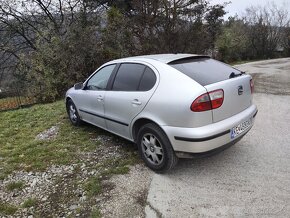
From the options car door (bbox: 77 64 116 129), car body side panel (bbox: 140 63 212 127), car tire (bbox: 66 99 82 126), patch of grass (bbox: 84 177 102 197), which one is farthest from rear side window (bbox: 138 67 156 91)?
car tire (bbox: 66 99 82 126)

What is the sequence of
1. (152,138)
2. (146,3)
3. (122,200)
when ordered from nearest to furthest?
(122,200) → (152,138) → (146,3)

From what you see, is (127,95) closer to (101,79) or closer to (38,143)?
(101,79)

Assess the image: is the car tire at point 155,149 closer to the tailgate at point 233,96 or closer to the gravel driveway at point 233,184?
the gravel driveway at point 233,184

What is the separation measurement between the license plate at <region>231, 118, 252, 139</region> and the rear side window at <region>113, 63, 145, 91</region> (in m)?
1.40

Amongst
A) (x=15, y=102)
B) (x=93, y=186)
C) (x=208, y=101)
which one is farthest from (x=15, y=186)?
(x=15, y=102)

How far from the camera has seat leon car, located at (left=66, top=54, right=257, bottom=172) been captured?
303 cm

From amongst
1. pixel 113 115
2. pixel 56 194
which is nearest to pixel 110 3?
pixel 113 115

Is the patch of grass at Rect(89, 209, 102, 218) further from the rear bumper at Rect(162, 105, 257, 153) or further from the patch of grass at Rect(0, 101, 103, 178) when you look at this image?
the patch of grass at Rect(0, 101, 103, 178)

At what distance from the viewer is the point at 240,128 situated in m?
3.41

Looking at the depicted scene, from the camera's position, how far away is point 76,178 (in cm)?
359

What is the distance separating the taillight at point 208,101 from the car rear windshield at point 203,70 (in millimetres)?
178

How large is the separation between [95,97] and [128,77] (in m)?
0.90

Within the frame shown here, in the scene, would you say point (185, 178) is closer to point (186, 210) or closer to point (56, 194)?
point (186, 210)

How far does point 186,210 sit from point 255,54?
2535cm
